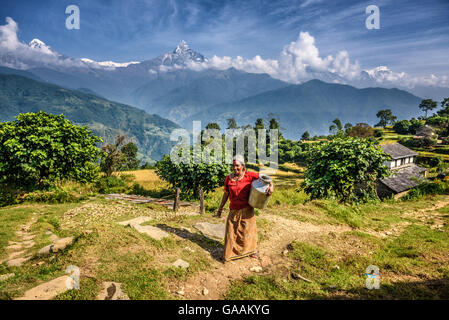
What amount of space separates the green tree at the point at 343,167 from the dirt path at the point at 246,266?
154 inches

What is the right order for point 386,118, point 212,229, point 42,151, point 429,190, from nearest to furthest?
1. point 212,229
2. point 42,151
3. point 429,190
4. point 386,118

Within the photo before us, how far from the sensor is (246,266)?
5.59 metres

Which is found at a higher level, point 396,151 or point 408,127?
point 408,127

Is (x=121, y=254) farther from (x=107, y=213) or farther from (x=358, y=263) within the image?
(x=107, y=213)

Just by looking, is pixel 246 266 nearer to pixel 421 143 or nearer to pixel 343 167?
pixel 343 167

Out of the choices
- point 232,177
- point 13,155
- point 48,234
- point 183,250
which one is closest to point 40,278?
point 183,250

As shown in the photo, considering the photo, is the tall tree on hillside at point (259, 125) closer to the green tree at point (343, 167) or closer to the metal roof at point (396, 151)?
the metal roof at point (396, 151)

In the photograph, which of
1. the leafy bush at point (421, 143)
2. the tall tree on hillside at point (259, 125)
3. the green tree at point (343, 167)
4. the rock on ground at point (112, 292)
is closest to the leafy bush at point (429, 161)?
the leafy bush at point (421, 143)

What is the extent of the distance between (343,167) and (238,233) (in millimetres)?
8110

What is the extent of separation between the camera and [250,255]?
6020 mm

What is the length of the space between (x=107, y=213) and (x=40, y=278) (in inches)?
294

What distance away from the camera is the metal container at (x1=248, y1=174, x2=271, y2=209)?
5031 millimetres

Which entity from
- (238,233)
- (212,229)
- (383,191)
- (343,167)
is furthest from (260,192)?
(383,191)

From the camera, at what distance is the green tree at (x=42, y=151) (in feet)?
39.5
